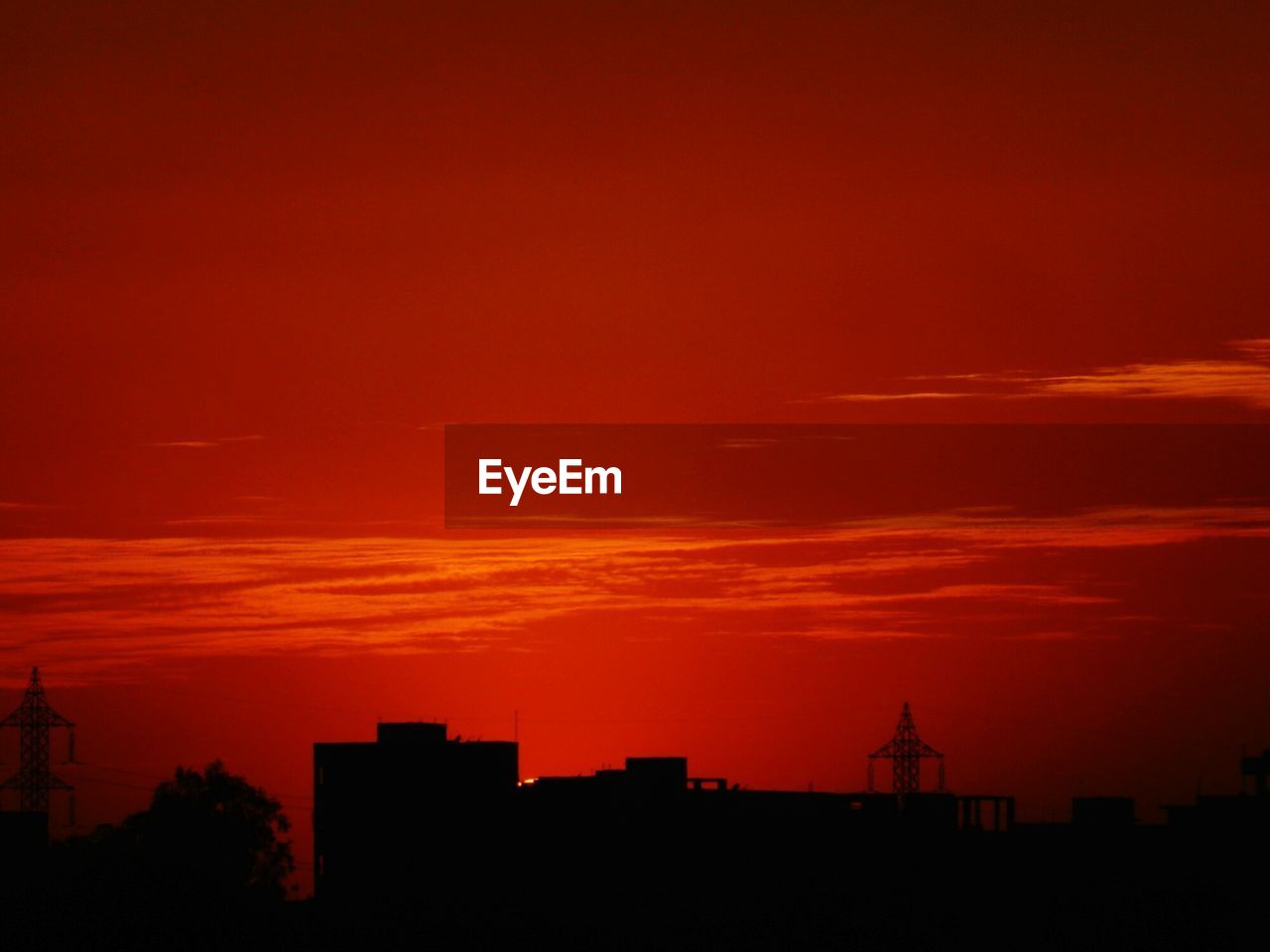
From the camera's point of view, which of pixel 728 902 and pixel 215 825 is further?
pixel 215 825

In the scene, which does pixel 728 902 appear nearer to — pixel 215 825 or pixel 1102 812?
pixel 1102 812

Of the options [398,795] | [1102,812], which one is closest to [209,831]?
[398,795]

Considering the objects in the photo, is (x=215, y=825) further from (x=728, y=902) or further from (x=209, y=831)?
(x=728, y=902)

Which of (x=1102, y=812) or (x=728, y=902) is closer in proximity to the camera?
(x=728, y=902)

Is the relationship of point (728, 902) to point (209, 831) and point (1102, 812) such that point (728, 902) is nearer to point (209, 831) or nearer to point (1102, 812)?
point (1102, 812)

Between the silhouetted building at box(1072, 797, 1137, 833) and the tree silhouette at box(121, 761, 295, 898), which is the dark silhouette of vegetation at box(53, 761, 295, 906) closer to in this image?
the tree silhouette at box(121, 761, 295, 898)

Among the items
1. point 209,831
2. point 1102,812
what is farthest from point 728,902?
point 209,831

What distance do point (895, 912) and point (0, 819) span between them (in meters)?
48.8

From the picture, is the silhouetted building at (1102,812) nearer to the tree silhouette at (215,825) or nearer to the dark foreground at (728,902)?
the dark foreground at (728,902)

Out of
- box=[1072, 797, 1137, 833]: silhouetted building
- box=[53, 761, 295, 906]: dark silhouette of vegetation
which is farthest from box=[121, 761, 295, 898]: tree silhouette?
box=[1072, 797, 1137, 833]: silhouetted building

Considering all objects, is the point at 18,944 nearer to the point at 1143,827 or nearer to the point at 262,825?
the point at 1143,827

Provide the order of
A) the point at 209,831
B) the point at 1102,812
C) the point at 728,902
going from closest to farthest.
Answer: the point at 728,902 < the point at 1102,812 < the point at 209,831

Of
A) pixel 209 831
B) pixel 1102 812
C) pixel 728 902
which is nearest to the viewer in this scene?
pixel 728 902

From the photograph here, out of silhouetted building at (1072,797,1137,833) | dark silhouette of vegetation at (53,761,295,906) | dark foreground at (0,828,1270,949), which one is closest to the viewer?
dark foreground at (0,828,1270,949)
